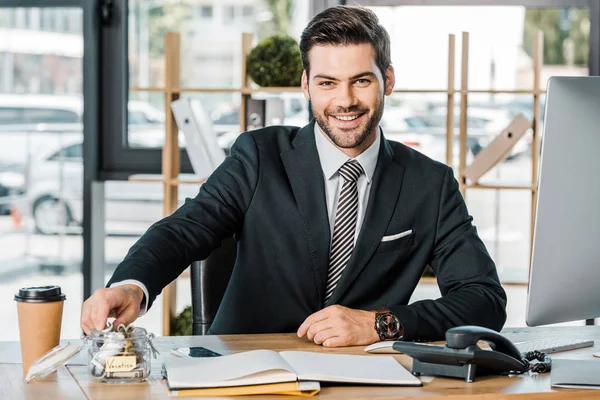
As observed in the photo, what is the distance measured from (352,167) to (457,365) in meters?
0.77

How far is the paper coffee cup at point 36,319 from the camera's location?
5.57ft

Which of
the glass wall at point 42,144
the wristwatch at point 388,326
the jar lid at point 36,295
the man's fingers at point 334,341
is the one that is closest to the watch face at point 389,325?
the wristwatch at point 388,326

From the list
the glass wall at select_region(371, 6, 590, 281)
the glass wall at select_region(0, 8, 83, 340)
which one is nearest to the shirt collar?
the glass wall at select_region(371, 6, 590, 281)

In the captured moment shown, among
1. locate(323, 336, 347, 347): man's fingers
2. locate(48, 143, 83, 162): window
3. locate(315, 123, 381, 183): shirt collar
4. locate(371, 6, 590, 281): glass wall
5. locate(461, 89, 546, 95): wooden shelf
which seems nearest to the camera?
locate(323, 336, 347, 347): man's fingers

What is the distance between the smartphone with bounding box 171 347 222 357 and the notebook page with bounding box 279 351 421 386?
14cm

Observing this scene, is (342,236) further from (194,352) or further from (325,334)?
(194,352)

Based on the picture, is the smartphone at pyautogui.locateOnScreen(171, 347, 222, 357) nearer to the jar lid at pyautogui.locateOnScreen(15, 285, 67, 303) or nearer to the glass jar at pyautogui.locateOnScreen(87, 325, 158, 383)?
the glass jar at pyautogui.locateOnScreen(87, 325, 158, 383)

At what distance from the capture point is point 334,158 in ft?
7.61

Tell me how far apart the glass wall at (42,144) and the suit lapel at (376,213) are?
211 centimetres

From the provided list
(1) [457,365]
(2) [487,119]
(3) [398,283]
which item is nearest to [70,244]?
(2) [487,119]

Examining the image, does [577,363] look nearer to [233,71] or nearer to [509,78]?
[509,78]

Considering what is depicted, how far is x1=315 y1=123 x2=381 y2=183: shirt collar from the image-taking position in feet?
7.61

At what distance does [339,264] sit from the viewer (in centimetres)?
227

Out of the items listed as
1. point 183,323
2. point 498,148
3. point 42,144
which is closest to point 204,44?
point 42,144
